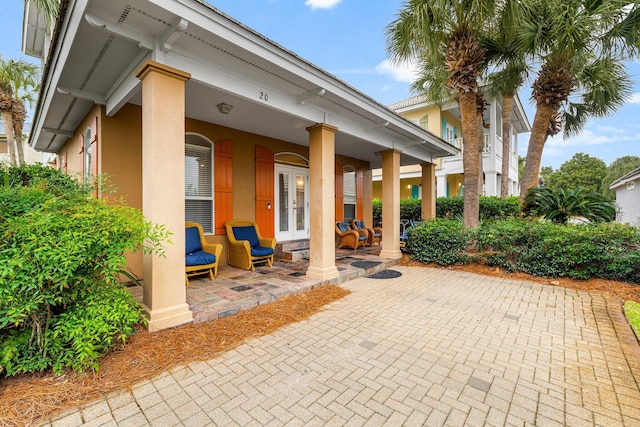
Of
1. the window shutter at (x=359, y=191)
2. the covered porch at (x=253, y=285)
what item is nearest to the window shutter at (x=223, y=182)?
the covered porch at (x=253, y=285)

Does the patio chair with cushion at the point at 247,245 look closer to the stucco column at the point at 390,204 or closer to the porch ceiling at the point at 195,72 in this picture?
the porch ceiling at the point at 195,72

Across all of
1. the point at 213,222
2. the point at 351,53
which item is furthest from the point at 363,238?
the point at 351,53

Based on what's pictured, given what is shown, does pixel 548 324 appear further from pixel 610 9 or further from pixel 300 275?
pixel 610 9

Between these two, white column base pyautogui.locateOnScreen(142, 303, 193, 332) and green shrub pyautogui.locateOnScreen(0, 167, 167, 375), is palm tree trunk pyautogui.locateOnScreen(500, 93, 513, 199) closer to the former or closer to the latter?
white column base pyautogui.locateOnScreen(142, 303, 193, 332)

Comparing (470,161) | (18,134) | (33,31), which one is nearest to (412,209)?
(470,161)

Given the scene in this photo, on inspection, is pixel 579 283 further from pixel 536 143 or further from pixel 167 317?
pixel 167 317

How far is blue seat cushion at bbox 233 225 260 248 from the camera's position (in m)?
5.77

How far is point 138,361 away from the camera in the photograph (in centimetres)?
240

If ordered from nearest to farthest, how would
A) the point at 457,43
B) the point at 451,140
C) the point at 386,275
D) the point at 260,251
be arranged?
1. the point at 260,251
2. the point at 386,275
3. the point at 457,43
4. the point at 451,140

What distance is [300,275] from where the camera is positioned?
16.9 feet

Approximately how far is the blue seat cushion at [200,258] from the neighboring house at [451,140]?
10667mm

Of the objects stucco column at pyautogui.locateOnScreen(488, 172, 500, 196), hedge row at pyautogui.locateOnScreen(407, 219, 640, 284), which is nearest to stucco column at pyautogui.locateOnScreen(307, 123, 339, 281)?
hedge row at pyautogui.locateOnScreen(407, 219, 640, 284)

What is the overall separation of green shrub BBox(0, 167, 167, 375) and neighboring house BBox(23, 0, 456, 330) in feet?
1.66

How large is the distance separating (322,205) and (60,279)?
3599mm
